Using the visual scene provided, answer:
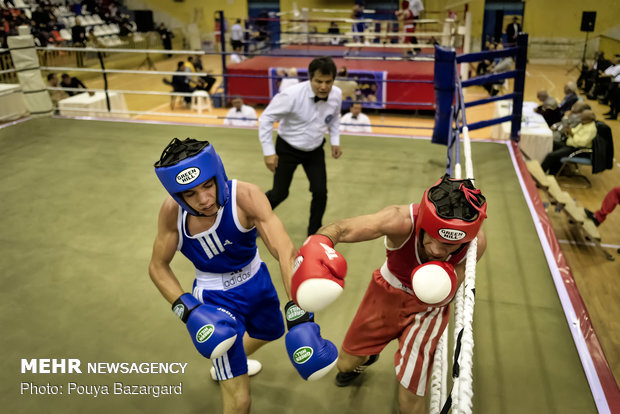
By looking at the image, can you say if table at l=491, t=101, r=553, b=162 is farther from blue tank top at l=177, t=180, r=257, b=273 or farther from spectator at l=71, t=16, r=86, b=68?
spectator at l=71, t=16, r=86, b=68

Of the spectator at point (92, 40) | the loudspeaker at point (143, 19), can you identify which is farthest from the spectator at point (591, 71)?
the loudspeaker at point (143, 19)

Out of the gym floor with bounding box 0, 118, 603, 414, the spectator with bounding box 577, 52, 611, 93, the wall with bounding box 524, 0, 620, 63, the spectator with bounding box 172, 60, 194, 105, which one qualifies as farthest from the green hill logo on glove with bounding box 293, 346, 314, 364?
the spectator with bounding box 172, 60, 194, 105

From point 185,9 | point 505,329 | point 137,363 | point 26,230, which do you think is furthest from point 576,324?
point 185,9

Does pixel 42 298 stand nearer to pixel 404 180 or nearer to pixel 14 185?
pixel 14 185

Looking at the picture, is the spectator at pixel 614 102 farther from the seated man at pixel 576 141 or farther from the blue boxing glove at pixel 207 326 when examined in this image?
the blue boxing glove at pixel 207 326

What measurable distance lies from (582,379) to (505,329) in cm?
39

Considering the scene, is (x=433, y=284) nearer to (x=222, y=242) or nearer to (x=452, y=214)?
(x=452, y=214)

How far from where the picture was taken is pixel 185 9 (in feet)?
57.8

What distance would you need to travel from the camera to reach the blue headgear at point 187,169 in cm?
139

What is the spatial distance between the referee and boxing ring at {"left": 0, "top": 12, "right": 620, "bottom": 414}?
442 mm

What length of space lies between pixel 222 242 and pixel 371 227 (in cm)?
48

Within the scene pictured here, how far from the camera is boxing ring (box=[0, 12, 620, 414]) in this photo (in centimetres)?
198

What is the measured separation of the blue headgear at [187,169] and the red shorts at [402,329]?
2.25 ft

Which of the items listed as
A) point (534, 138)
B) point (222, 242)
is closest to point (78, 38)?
point (534, 138)
